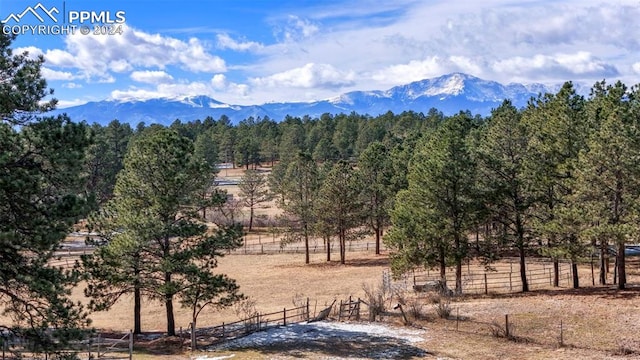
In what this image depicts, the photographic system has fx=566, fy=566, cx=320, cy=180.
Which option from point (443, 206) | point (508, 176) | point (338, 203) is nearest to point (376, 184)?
point (338, 203)

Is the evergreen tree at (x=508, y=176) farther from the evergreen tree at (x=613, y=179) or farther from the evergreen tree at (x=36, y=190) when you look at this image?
the evergreen tree at (x=36, y=190)

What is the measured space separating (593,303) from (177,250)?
65.5 ft

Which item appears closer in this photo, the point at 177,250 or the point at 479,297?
the point at 177,250

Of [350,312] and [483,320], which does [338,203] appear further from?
[483,320]

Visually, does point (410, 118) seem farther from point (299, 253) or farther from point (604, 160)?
point (604, 160)

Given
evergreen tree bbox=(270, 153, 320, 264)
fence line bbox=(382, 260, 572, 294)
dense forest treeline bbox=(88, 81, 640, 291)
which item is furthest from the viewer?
evergreen tree bbox=(270, 153, 320, 264)

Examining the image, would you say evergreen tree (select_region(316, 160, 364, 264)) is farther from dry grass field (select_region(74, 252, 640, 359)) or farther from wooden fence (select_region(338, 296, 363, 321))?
wooden fence (select_region(338, 296, 363, 321))

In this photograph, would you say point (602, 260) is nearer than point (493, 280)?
Yes

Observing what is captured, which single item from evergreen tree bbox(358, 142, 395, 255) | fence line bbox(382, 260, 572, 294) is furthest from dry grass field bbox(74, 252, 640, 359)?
evergreen tree bbox(358, 142, 395, 255)

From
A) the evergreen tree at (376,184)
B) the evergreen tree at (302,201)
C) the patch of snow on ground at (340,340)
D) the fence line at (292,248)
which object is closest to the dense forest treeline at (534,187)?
the patch of snow on ground at (340,340)

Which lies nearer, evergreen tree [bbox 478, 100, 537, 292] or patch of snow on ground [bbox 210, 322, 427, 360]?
patch of snow on ground [bbox 210, 322, 427, 360]

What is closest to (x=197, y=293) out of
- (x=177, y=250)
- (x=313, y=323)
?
(x=177, y=250)

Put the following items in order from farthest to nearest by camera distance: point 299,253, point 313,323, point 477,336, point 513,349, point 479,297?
point 299,253 < point 479,297 < point 313,323 < point 477,336 < point 513,349

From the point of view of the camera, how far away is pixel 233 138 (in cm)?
13538
